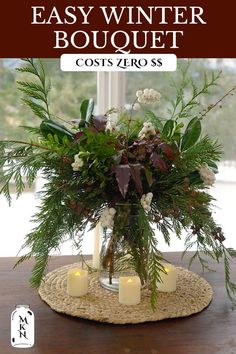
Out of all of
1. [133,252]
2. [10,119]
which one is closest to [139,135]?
[133,252]

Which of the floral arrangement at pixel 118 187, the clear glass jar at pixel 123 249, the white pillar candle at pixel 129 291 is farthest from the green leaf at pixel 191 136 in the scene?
the white pillar candle at pixel 129 291

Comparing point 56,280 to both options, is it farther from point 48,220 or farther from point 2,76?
point 2,76

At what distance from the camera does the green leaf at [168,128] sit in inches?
52.7

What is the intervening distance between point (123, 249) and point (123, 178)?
8.2 inches

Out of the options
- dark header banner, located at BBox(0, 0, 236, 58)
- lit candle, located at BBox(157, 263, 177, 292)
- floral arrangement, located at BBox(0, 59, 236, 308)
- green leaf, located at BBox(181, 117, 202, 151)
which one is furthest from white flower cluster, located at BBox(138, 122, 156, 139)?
dark header banner, located at BBox(0, 0, 236, 58)

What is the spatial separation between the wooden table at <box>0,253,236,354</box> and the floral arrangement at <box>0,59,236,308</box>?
2.6 inches

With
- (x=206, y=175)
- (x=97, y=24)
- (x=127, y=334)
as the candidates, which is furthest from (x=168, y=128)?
(x=97, y=24)

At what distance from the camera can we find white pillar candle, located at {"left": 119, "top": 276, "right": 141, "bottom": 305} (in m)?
1.22

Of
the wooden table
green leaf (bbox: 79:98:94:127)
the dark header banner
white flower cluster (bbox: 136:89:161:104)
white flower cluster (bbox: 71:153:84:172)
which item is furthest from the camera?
the dark header banner

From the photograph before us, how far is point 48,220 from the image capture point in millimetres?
1212

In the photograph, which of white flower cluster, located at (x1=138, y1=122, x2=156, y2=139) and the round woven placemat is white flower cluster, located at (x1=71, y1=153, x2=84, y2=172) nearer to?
white flower cluster, located at (x1=138, y1=122, x2=156, y2=139)

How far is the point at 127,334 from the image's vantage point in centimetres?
110

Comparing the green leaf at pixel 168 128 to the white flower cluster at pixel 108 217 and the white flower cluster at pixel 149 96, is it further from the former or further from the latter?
the white flower cluster at pixel 108 217

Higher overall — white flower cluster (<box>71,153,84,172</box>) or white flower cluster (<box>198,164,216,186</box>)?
white flower cluster (<box>71,153,84,172</box>)
